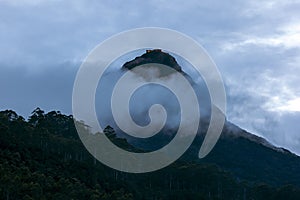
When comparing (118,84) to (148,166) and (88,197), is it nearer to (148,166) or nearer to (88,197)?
(148,166)

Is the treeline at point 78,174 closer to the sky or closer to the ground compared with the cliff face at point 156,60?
closer to the ground

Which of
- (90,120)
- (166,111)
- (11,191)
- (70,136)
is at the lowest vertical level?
(11,191)

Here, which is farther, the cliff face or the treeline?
the cliff face

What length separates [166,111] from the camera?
164 metres

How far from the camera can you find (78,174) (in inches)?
2960

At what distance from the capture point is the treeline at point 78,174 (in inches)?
2384

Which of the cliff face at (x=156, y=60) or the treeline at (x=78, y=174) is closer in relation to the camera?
the treeline at (x=78, y=174)

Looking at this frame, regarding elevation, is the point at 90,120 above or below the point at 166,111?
below

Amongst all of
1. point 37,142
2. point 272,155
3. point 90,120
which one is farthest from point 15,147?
point 272,155

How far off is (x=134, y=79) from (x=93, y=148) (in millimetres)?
85282

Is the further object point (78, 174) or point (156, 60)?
point (156, 60)

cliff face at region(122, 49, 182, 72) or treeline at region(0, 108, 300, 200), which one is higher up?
cliff face at region(122, 49, 182, 72)

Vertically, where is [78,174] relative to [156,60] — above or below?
below

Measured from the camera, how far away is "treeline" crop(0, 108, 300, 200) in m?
60.6
